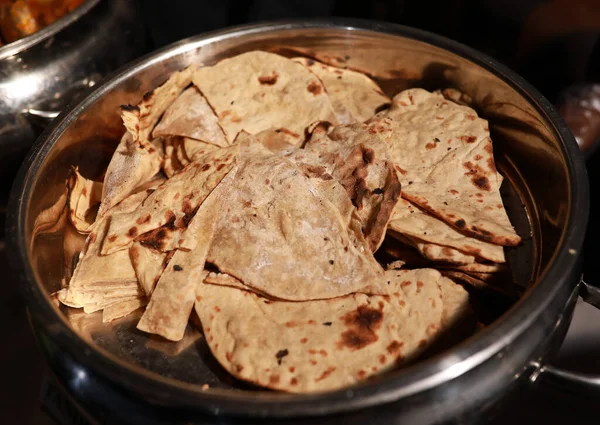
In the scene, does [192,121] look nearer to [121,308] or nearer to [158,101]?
[158,101]

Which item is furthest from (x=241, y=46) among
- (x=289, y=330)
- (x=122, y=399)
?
(x=122, y=399)

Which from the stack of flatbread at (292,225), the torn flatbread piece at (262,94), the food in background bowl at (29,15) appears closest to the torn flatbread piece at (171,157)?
the stack of flatbread at (292,225)

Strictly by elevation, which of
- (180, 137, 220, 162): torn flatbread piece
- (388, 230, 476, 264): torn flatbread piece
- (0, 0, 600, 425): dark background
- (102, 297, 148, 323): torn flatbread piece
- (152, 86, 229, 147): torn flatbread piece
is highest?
(152, 86, 229, 147): torn flatbread piece

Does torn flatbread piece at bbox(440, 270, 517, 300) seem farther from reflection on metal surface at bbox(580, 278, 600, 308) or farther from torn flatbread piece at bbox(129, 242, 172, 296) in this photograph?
torn flatbread piece at bbox(129, 242, 172, 296)

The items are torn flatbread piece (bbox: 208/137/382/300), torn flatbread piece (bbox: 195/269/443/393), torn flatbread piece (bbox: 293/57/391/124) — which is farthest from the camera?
torn flatbread piece (bbox: 293/57/391/124)

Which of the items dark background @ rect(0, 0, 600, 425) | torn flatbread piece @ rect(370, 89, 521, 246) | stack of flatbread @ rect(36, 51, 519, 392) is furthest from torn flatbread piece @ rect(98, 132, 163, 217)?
dark background @ rect(0, 0, 600, 425)

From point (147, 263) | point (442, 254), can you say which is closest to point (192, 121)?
point (147, 263)

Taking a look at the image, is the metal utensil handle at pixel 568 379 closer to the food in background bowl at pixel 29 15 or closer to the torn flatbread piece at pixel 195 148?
the torn flatbread piece at pixel 195 148
